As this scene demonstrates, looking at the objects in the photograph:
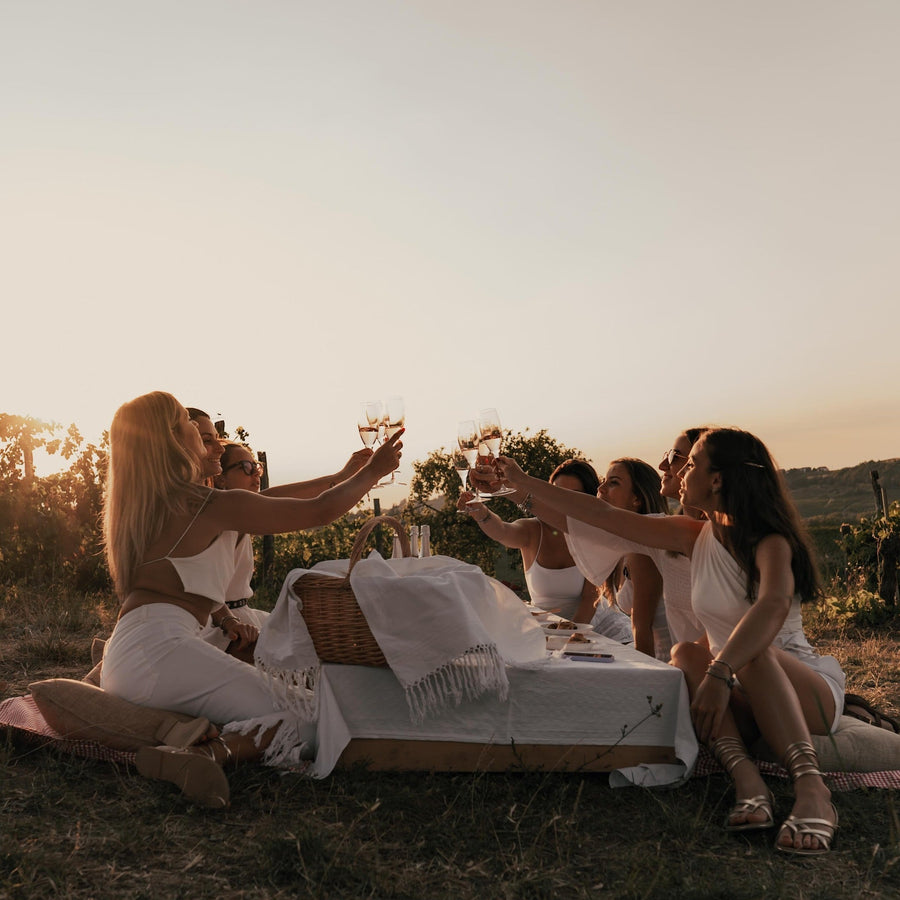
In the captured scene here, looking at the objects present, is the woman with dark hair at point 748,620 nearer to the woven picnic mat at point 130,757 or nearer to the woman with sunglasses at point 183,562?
the woven picnic mat at point 130,757

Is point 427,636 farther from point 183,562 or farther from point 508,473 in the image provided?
point 183,562

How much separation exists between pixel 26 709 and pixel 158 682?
3.46 feet

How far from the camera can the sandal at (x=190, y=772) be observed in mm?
2955

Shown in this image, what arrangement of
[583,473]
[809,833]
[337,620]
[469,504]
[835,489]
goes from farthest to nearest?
[835,489] < [583,473] < [469,504] < [337,620] < [809,833]

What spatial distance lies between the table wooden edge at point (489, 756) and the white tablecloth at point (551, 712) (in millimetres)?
24

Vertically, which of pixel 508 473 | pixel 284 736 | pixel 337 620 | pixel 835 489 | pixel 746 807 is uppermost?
pixel 508 473

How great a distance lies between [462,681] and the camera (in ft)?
10.3

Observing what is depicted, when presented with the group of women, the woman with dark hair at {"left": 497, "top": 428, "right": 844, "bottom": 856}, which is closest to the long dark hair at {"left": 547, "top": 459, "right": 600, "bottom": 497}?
the group of women

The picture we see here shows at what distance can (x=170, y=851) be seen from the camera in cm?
265

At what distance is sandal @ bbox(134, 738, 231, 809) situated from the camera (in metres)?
2.96

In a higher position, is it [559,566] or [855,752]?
[559,566]

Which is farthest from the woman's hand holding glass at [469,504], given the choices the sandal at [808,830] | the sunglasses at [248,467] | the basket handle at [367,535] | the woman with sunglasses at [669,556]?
the sandal at [808,830]

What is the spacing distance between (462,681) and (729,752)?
995mm

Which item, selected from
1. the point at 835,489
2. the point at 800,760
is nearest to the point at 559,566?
the point at 800,760
